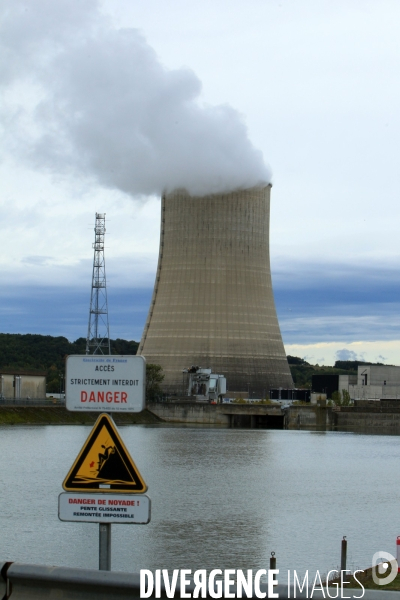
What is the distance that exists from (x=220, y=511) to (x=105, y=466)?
1398 cm

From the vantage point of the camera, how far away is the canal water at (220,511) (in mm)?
12852

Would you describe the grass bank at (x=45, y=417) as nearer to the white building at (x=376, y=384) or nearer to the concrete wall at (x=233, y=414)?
the concrete wall at (x=233, y=414)

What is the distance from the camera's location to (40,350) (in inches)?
4161

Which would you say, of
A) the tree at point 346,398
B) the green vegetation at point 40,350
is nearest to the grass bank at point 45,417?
the tree at point 346,398

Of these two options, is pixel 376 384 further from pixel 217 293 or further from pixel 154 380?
pixel 217 293

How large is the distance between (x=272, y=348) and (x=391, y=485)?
37.4 meters

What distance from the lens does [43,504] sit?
17.8 metres

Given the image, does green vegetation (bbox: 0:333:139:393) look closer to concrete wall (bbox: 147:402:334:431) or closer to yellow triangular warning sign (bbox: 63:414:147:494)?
concrete wall (bbox: 147:402:334:431)

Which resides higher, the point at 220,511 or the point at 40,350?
the point at 40,350

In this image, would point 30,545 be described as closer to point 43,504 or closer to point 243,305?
point 43,504

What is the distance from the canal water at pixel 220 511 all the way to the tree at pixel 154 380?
1064 inches

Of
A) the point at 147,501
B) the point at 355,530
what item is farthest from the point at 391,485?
the point at 147,501

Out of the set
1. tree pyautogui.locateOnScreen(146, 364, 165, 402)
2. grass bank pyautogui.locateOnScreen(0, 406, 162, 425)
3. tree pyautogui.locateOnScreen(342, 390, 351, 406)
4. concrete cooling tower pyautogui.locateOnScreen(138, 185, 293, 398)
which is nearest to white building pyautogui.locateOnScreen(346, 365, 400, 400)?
tree pyautogui.locateOnScreen(342, 390, 351, 406)

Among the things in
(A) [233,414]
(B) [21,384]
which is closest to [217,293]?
(A) [233,414]
